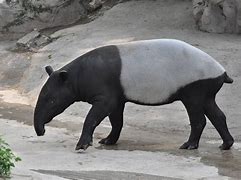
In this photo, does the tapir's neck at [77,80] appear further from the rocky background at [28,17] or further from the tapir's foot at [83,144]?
the rocky background at [28,17]

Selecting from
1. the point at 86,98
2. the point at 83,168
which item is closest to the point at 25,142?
the point at 86,98

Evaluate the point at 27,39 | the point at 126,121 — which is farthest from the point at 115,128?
the point at 27,39

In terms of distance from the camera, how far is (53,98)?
347 inches

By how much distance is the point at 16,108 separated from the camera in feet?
39.7

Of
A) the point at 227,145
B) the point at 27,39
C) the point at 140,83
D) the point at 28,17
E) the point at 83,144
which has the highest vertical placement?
the point at 140,83

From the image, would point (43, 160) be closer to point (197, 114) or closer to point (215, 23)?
point (197, 114)

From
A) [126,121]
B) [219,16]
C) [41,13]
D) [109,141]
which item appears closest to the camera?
[109,141]

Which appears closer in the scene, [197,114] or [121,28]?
[197,114]

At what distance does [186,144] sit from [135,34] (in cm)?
667

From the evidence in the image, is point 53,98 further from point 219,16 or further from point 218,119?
point 219,16

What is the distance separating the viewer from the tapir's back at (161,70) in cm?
848

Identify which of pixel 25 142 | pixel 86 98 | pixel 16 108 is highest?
pixel 86 98

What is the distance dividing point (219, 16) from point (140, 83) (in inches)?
286

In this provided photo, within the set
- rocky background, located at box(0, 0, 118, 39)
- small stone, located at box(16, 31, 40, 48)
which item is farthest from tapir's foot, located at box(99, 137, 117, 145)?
rocky background, located at box(0, 0, 118, 39)
